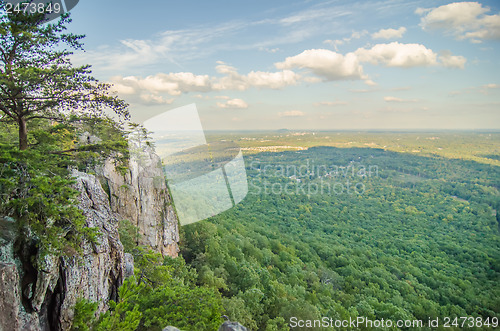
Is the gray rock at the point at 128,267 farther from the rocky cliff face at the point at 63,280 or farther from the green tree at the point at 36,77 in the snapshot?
the green tree at the point at 36,77

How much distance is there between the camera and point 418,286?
3306 cm

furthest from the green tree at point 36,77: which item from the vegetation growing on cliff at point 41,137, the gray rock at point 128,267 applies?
the gray rock at point 128,267

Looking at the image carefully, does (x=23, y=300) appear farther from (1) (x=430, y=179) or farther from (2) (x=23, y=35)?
(1) (x=430, y=179)

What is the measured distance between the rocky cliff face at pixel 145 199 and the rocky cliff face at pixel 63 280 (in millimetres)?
5947

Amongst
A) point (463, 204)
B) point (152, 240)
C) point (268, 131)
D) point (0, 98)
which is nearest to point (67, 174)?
point (0, 98)

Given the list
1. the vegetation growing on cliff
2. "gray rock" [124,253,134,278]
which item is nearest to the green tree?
the vegetation growing on cliff

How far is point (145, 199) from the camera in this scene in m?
17.7

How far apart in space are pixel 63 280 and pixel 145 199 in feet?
38.4

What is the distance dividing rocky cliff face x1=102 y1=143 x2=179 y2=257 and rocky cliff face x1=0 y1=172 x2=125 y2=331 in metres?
5.95

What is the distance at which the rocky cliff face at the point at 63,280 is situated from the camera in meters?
5.14

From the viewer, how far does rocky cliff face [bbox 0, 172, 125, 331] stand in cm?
514

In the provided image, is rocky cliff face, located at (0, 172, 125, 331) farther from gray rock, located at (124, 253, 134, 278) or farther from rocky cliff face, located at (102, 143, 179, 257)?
rocky cliff face, located at (102, 143, 179, 257)

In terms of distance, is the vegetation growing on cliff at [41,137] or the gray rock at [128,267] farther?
the gray rock at [128,267]

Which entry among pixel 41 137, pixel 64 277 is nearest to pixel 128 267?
pixel 64 277
